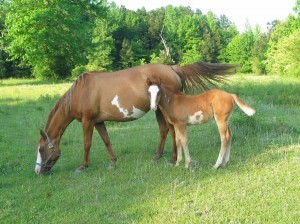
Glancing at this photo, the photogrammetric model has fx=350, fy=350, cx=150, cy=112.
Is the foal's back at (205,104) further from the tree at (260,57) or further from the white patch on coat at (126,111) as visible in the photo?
the tree at (260,57)

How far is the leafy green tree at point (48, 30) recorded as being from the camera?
31.7 metres

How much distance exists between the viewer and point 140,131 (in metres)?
11.3

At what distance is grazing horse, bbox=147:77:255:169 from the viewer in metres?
6.59

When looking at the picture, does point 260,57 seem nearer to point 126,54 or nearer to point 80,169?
point 126,54

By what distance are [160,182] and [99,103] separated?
2.43 meters

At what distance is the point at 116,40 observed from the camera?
7050 cm

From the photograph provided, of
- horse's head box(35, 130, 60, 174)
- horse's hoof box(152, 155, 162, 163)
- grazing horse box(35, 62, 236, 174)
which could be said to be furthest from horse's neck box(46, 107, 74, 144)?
horse's hoof box(152, 155, 162, 163)

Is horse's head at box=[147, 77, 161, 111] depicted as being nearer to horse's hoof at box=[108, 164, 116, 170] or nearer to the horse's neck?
horse's hoof at box=[108, 164, 116, 170]

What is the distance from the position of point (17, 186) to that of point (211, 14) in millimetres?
90702

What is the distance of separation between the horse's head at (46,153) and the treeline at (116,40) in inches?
805

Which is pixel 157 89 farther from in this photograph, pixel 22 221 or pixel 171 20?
pixel 171 20

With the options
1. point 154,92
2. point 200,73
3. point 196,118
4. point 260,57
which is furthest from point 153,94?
point 260,57

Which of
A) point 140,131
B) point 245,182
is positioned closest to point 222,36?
point 140,131

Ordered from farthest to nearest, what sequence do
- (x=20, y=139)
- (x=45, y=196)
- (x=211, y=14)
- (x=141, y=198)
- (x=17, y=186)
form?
(x=211, y=14), (x=20, y=139), (x=17, y=186), (x=45, y=196), (x=141, y=198)
